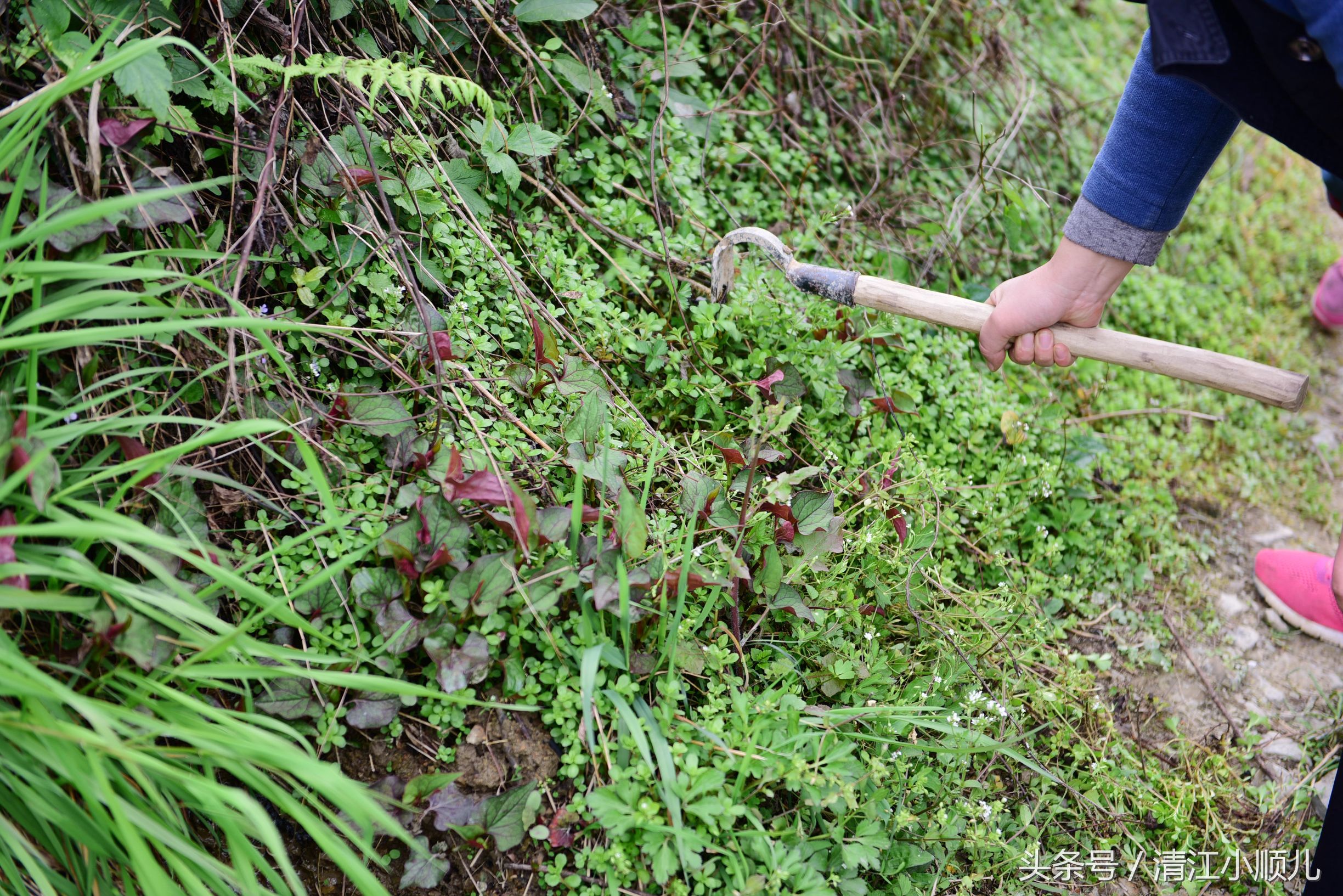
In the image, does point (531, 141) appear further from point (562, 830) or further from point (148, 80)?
point (562, 830)

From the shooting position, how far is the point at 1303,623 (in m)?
2.67

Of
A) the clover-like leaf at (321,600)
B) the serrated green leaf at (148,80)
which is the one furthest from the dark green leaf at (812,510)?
the serrated green leaf at (148,80)

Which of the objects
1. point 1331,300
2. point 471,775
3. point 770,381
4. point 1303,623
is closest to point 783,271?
point 770,381

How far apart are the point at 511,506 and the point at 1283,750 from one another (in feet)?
7.40

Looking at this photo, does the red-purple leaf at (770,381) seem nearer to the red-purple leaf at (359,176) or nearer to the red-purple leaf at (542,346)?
the red-purple leaf at (542,346)

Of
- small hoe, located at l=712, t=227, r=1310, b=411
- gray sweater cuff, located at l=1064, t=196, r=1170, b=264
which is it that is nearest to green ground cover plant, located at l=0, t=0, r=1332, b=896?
small hoe, located at l=712, t=227, r=1310, b=411

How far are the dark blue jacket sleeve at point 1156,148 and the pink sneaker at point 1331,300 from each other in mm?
2196

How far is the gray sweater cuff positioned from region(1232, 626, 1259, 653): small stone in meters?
1.39

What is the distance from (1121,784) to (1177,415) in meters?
1.56

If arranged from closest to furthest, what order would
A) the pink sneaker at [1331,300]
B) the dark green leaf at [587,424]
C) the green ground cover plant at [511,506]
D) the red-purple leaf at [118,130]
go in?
the green ground cover plant at [511,506] → the red-purple leaf at [118,130] → the dark green leaf at [587,424] → the pink sneaker at [1331,300]

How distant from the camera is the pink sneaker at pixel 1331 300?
3473 millimetres

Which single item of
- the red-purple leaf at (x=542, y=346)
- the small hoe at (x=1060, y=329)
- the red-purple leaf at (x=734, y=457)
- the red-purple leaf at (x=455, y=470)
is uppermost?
the small hoe at (x=1060, y=329)

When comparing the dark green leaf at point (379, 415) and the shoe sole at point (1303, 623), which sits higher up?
the dark green leaf at point (379, 415)

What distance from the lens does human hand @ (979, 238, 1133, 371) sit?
1.96 m
